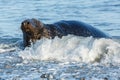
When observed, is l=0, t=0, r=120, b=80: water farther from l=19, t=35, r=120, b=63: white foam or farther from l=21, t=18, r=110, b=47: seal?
l=21, t=18, r=110, b=47: seal

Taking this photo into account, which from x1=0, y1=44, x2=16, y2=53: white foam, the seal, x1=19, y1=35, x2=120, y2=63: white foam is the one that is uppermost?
the seal

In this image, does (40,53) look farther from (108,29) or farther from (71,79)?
(108,29)

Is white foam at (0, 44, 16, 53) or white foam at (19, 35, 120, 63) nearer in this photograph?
white foam at (19, 35, 120, 63)

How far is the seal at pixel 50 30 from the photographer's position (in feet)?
27.5

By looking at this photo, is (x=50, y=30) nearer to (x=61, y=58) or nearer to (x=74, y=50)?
(x=74, y=50)

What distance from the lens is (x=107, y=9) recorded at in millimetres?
15742

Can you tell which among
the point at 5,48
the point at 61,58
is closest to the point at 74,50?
the point at 61,58

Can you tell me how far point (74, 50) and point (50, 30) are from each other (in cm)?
138

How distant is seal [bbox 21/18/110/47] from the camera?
27.5ft

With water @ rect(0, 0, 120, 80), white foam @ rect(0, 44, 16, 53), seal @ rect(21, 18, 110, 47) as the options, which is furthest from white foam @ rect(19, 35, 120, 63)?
white foam @ rect(0, 44, 16, 53)

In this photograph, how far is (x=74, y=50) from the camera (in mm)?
7559

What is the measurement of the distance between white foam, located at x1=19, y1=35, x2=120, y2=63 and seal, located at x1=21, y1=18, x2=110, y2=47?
337 mm

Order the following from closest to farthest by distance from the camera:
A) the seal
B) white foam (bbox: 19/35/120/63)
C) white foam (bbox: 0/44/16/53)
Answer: white foam (bbox: 19/35/120/63), the seal, white foam (bbox: 0/44/16/53)

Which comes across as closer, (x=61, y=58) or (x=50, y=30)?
(x=61, y=58)
